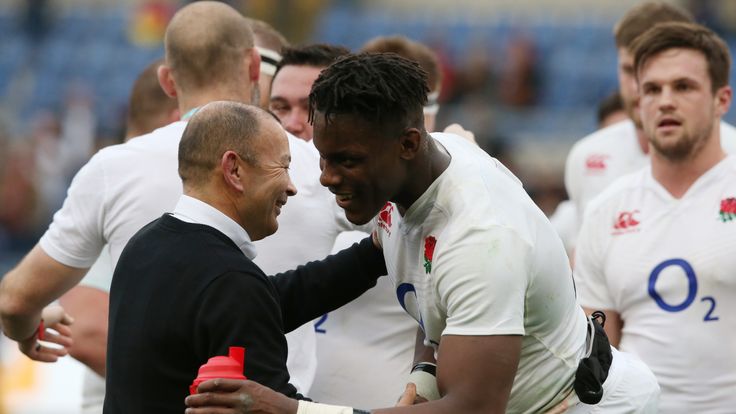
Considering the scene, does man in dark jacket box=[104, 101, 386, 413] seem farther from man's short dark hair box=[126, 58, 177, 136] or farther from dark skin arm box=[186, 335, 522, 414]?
man's short dark hair box=[126, 58, 177, 136]

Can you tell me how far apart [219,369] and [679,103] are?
3.38 meters

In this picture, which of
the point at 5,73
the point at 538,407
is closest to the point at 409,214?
the point at 538,407

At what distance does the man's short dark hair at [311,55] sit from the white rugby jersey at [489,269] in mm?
1746

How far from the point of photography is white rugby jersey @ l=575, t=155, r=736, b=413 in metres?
5.75

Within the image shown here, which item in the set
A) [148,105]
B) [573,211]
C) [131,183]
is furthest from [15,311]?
[573,211]

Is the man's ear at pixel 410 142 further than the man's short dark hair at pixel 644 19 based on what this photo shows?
No

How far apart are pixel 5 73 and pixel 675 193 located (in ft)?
54.4

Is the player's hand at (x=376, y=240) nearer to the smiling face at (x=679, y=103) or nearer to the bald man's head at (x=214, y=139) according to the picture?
the bald man's head at (x=214, y=139)

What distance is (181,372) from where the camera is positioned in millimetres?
3713

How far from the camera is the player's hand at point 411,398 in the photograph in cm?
401

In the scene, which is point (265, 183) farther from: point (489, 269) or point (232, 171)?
point (489, 269)

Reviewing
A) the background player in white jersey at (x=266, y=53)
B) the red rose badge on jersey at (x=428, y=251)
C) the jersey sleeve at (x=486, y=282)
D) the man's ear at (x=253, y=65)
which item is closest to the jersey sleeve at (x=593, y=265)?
the background player in white jersey at (x=266, y=53)

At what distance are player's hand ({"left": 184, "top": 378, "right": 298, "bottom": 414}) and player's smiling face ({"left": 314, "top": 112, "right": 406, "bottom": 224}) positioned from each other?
27.7 inches

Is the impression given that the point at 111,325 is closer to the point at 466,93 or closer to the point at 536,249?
the point at 536,249
